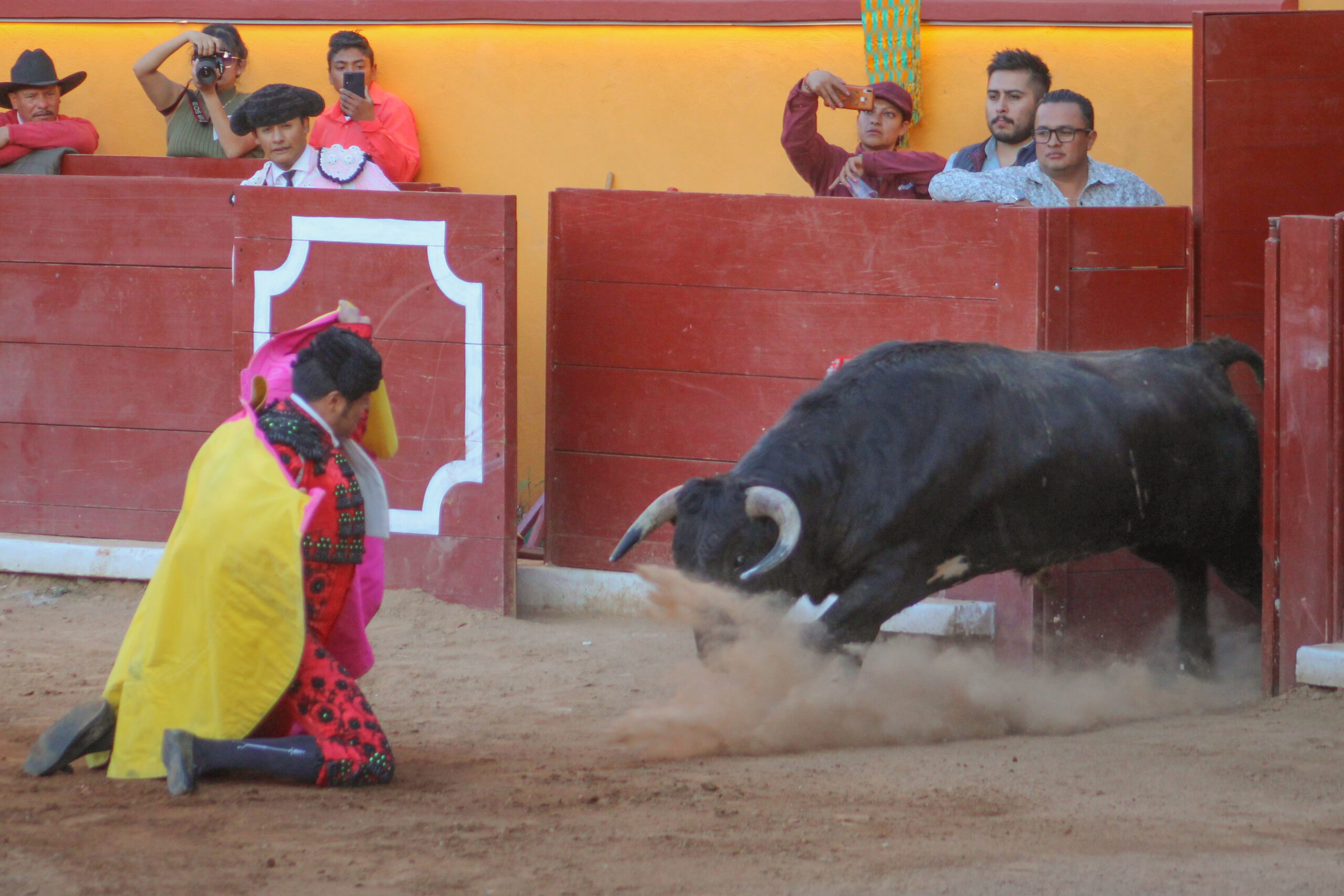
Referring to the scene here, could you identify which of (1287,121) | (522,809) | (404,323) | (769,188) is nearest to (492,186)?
(769,188)

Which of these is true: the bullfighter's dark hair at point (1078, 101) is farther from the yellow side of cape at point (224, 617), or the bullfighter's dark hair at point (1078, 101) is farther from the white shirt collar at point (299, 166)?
the yellow side of cape at point (224, 617)

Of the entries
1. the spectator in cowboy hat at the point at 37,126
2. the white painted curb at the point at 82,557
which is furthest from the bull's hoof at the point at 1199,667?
the spectator in cowboy hat at the point at 37,126

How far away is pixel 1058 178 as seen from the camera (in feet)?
18.2

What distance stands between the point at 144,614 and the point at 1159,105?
16.4 ft

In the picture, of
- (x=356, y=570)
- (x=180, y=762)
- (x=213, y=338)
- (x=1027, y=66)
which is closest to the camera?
(x=180, y=762)

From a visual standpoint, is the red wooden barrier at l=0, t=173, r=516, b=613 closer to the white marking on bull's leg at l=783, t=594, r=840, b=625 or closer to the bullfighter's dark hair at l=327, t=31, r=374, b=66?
the white marking on bull's leg at l=783, t=594, r=840, b=625

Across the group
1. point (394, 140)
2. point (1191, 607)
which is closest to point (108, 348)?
point (394, 140)

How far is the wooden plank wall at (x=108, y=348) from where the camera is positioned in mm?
6426

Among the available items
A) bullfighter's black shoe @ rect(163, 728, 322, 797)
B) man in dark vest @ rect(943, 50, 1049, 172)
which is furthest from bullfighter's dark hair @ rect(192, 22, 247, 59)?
bullfighter's black shoe @ rect(163, 728, 322, 797)

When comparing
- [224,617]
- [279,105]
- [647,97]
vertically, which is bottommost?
[224,617]

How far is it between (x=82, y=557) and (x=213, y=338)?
0.99 metres

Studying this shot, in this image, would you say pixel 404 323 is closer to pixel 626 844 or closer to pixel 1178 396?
pixel 1178 396

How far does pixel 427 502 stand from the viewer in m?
6.06

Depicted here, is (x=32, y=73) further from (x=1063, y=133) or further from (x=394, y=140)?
(x=1063, y=133)
